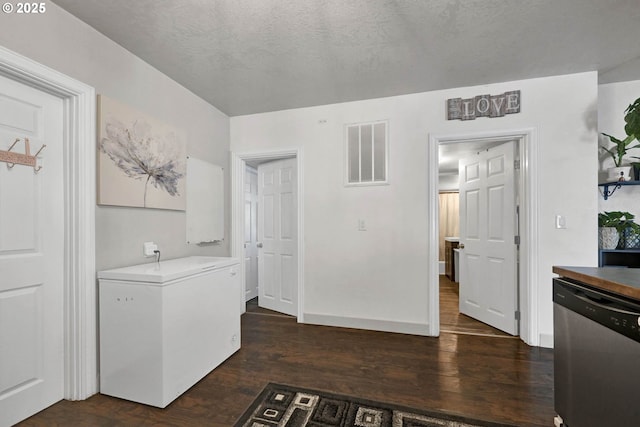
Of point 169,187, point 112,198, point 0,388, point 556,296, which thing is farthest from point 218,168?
point 556,296

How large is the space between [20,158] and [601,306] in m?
2.98

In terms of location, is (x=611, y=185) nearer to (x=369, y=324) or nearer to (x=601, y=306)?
(x=601, y=306)

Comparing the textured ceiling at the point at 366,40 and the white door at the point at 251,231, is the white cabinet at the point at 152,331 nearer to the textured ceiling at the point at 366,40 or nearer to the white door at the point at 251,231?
the textured ceiling at the point at 366,40

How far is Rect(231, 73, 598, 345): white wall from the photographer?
8.35 feet

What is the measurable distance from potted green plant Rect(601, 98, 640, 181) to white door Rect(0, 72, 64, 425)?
4.33 metres

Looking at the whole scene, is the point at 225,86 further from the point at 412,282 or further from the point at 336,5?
the point at 412,282

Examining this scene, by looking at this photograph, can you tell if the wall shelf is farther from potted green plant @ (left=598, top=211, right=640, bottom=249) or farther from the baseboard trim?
the baseboard trim

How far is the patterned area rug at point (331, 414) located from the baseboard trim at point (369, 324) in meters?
1.25

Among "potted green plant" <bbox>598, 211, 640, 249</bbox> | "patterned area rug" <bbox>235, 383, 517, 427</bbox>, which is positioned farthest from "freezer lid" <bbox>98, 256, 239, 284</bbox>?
"potted green plant" <bbox>598, 211, 640, 249</bbox>

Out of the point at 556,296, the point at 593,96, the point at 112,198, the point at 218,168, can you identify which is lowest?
the point at 556,296

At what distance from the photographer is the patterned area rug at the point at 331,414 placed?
1.60m

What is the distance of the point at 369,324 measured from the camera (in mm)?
3033

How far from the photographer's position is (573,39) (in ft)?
6.73

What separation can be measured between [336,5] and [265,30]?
0.55 m
